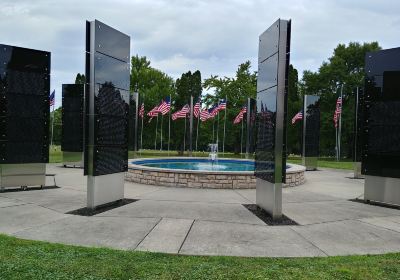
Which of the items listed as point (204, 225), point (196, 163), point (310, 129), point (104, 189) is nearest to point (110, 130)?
point (104, 189)

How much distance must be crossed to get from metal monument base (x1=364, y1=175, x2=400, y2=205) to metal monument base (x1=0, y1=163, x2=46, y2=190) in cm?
1067

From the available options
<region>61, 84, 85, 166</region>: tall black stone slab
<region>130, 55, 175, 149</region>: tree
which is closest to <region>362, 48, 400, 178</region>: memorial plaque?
<region>61, 84, 85, 166</region>: tall black stone slab

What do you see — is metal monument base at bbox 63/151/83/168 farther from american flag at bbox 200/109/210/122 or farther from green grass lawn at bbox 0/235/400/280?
green grass lawn at bbox 0/235/400/280

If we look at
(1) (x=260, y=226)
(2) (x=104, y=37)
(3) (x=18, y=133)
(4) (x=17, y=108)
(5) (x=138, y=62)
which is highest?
(5) (x=138, y=62)

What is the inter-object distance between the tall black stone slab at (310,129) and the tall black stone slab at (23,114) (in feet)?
50.5

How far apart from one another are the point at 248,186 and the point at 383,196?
14.9 ft

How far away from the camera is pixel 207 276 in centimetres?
422

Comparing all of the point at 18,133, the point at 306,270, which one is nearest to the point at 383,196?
the point at 306,270

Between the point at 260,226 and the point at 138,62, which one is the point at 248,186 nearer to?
the point at 260,226

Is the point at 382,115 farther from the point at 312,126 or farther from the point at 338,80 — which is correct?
the point at 338,80

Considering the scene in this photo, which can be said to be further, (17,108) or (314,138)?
(314,138)

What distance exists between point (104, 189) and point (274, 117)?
4.62 m

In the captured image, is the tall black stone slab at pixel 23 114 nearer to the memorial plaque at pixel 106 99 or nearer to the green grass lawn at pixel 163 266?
the memorial plaque at pixel 106 99

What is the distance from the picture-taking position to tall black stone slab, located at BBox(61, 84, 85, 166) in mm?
19984
